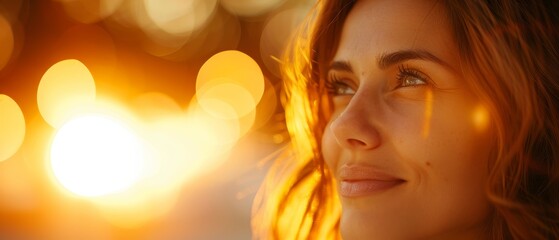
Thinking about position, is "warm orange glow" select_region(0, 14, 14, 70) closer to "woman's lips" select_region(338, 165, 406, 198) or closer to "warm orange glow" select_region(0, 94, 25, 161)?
"warm orange glow" select_region(0, 94, 25, 161)

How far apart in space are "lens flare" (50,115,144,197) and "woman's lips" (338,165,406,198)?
8.54 m

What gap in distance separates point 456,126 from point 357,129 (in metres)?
0.31

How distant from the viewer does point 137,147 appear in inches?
496

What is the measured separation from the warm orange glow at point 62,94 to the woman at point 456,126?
12082 mm

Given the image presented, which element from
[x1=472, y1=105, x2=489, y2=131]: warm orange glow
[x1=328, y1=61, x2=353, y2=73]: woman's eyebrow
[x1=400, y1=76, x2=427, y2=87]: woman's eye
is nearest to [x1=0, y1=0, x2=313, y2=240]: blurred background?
[x1=328, y1=61, x2=353, y2=73]: woman's eyebrow

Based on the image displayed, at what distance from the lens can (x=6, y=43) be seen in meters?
12.5

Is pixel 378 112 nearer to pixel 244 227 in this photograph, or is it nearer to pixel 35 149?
pixel 244 227

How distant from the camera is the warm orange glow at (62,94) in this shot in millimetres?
13500

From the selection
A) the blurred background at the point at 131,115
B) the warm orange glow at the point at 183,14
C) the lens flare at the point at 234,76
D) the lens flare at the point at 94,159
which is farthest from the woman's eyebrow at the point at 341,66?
the warm orange glow at the point at 183,14

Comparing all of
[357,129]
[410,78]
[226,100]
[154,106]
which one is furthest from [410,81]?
[226,100]

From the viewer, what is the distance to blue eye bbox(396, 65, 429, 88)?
204 centimetres

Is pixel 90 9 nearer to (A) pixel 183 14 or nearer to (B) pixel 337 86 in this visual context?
(A) pixel 183 14

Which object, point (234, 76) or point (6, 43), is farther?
point (234, 76)

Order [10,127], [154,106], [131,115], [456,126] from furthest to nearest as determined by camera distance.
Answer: [154,106] → [131,115] → [10,127] → [456,126]
